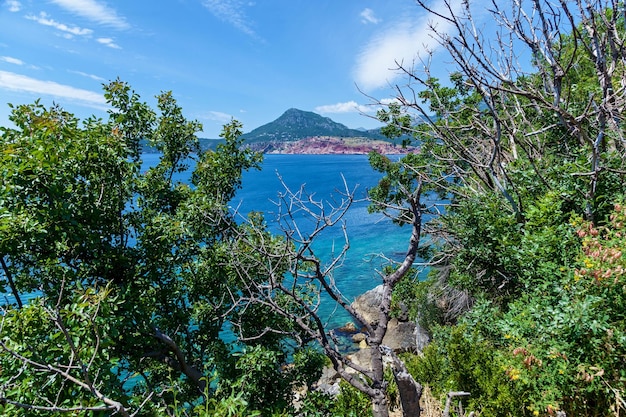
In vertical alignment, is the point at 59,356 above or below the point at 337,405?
above

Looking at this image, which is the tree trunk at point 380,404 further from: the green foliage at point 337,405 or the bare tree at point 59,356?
the bare tree at point 59,356

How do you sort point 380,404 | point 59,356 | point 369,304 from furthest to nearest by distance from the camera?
1. point 369,304
2. point 380,404
3. point 59,356

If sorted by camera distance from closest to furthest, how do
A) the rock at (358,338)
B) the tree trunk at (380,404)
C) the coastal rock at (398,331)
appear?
the tree trunk at (380,404), the coastal rock at (398,331), the rock at (358,338)

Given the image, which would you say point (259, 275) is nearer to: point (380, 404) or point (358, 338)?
point (380, 404)

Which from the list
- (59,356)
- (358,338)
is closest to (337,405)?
(59,356)

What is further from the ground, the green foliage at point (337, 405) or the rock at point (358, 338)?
the green foliage at point (337, 405)

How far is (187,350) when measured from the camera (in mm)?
6758

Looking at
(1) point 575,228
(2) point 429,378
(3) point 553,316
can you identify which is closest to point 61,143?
(3) point 553,316

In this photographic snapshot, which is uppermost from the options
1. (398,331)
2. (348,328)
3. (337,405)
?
(337,405)

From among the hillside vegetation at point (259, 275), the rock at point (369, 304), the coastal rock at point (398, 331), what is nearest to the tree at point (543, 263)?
the hillside vegetation at point (259, 275)

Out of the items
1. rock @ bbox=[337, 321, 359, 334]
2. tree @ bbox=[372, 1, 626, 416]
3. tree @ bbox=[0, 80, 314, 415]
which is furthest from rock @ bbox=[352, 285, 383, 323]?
tree @ bbox=[0, 80, 314, 415]

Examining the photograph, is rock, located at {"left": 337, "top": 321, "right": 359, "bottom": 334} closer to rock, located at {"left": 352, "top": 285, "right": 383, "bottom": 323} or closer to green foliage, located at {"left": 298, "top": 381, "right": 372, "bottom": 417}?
rock, located at {"left": 352, "top": 285, "right": 383, "bottom": 323}

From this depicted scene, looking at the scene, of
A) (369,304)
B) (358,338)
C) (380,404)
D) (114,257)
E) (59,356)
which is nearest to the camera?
(59,356)

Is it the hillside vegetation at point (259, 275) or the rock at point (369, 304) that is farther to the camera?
the rock at point (369, 304)
